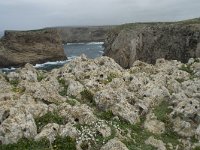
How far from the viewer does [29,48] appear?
152000 millimetres

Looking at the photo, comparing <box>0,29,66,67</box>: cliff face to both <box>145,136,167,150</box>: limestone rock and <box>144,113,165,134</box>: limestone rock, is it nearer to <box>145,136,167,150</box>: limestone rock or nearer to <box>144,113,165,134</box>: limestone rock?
<box>144,113,165,134</box>: limestone rock

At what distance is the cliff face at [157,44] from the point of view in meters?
109

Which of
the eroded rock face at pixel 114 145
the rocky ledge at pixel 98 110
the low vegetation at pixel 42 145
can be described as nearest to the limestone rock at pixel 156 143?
the rocky ledge at pixel 98 110

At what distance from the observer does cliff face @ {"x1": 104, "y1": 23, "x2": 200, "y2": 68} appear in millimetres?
109000

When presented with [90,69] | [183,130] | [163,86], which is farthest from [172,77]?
[183,130]

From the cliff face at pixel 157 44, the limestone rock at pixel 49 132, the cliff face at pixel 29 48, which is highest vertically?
the limestone rock at pixel 49 132

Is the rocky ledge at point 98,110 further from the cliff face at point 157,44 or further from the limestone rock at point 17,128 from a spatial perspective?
the cliff face at point 157,44

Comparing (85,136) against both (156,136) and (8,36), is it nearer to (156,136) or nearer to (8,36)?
(156,136)

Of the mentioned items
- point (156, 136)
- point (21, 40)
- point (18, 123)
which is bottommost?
point (21, 40)

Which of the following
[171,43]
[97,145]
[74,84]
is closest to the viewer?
[97,145]

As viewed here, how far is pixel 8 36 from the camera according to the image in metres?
152

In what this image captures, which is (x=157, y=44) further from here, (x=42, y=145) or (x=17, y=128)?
(x=42, y=145)

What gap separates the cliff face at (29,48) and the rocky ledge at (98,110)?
375ft

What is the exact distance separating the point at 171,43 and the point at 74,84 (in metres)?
87.9
